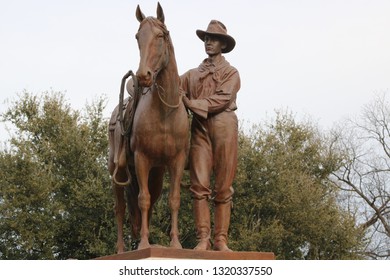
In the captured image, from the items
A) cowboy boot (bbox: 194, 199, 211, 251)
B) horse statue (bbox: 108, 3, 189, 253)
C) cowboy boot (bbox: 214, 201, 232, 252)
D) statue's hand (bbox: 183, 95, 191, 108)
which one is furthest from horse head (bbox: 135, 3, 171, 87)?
cowboy boot (bbox: 214, 201, 232, 252)

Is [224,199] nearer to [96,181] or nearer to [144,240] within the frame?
[144,240]

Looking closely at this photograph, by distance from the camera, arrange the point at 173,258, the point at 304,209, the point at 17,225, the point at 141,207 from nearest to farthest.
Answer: the point at 173,258
the point at 141,207
the point at 17,225
the point at 304,209

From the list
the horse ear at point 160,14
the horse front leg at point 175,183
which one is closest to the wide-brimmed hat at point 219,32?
the horse ear at point 160,14

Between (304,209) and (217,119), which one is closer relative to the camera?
(217,119)

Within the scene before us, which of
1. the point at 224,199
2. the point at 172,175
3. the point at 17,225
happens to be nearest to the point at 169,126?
the point at 172,175

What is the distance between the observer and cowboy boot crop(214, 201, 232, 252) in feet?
34.9

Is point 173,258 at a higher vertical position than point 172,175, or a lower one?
lower

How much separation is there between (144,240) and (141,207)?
46 cm

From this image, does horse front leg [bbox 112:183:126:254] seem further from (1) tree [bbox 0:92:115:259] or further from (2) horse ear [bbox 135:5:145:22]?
(1) tree [bbox 0:92:115:259]

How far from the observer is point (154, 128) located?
10.0 metres

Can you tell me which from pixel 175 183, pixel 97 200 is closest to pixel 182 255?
pixel 175 183

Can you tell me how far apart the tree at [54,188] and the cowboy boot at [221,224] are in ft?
53.0

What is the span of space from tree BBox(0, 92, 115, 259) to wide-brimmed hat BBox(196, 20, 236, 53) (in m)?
16.2
